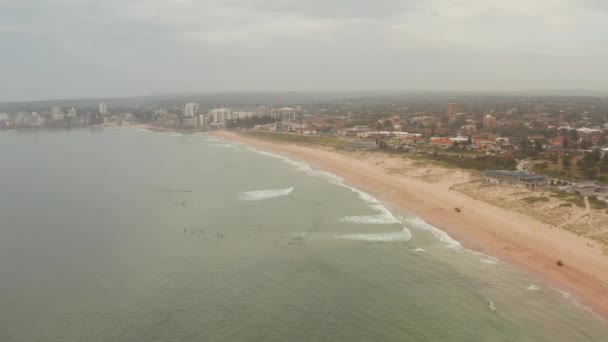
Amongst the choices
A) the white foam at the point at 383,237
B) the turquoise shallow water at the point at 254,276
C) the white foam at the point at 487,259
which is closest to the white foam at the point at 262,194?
the turquoise shallow water at the point at 254,276

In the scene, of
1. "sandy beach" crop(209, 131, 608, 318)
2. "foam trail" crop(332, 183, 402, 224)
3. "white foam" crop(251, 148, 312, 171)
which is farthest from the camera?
"white foam" crop(251, 148, 312, 171)

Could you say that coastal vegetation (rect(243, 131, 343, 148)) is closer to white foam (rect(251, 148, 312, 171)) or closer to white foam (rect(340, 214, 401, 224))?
white foam (rect(251, 148, 312, 171))

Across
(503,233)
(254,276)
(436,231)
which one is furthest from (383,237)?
(254,276)

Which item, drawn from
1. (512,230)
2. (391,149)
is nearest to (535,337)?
(512,230)

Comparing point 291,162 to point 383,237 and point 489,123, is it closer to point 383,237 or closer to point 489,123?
point 383,237

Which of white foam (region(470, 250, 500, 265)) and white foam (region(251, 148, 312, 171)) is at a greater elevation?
white foam (region(251, 148, 312, 171))

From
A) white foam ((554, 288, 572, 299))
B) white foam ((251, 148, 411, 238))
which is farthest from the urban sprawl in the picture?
white foam ((554, 288, 572, 299))

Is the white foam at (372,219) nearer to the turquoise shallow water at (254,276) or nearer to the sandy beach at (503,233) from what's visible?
the turquoise shallow water at (254,276)
